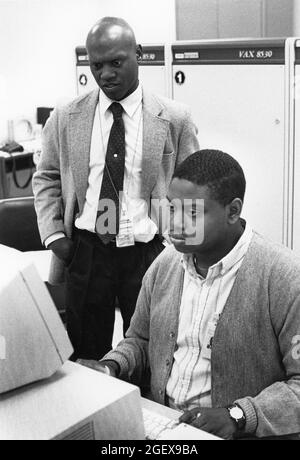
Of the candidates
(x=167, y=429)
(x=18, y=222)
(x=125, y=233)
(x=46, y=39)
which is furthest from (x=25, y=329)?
(x=46, y=39)

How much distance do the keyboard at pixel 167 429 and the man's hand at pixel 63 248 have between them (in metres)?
0.90

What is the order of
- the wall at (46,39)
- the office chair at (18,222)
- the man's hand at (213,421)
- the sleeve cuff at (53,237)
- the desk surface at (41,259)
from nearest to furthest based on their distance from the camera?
1. the man's hand at (213,421)
2. the sleeve cuff at (53,237)
3. the office chair at (18,222)
4. the desk surface at (41,259)
5. the wall at (46,39)

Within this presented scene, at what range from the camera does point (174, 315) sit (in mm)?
1500

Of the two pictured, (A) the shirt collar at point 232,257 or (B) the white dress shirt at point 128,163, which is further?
(B) the white dress shirt at point 128,163

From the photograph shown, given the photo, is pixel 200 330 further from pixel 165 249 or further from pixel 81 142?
pixel 81 142

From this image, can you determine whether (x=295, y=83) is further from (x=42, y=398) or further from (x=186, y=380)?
(x=42, y=398)

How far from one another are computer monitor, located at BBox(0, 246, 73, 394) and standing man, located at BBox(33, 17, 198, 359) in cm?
93

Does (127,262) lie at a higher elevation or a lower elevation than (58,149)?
lower

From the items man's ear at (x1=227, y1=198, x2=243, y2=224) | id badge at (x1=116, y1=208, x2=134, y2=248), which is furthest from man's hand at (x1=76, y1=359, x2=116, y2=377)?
id badge at (x1=116, y1=208, x2=134, y2=248)

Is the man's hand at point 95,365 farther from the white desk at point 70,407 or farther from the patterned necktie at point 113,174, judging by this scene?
the patterned necktie at point 113,174

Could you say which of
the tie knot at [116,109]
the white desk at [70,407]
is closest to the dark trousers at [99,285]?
the tie knot at [116,109]

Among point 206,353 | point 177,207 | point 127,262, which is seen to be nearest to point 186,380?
point 206,353

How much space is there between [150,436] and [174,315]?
1.14ft

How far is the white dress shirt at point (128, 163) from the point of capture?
81.0 inches
